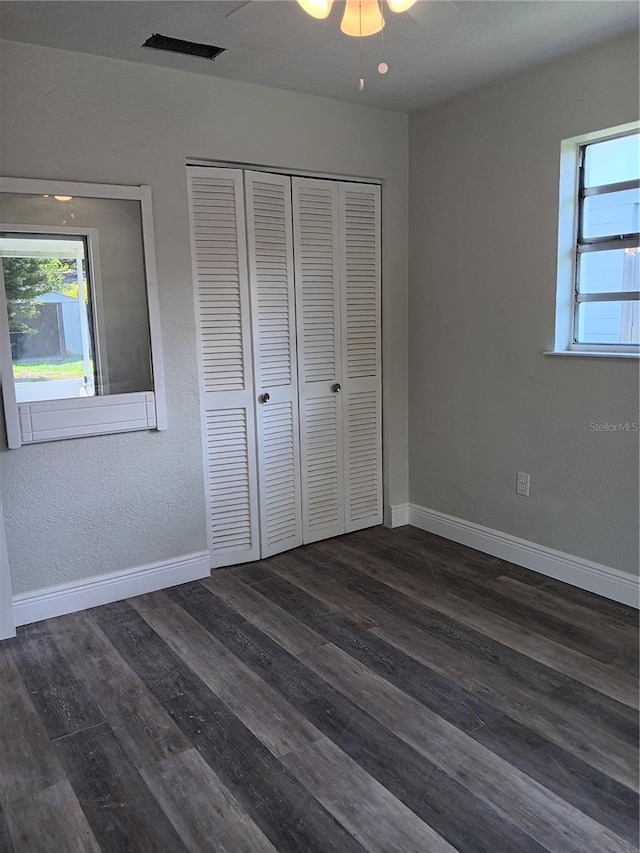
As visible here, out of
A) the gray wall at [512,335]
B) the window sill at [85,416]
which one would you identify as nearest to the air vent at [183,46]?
the gray wall at [512,335]

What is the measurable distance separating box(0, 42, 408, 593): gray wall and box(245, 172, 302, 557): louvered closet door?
237 millimetres

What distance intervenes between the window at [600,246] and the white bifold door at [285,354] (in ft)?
3.70

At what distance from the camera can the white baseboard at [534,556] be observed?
2.97 m

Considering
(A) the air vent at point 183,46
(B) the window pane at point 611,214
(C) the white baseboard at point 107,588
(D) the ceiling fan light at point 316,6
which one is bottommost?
(C) the white baseboard at point 107,588

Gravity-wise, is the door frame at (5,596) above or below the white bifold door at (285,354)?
below

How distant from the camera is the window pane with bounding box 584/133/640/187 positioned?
284 cm

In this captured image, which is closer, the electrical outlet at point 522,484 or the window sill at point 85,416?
the window sill at point 85,416

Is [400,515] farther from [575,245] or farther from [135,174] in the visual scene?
[135,174]

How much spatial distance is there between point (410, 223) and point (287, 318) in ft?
3.26

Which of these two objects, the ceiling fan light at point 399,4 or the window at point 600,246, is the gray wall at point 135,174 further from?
the ceiling fan light at point 399,4

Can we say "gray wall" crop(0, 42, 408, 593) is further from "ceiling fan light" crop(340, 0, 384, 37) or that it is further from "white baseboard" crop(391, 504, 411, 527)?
"ceiling fan light" crop(340, 0, 384, 37)

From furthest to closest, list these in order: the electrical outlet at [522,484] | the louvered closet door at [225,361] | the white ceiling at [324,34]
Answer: the electrical outlet at [522,484] → the louvered closet door at [225,361] → the white ceiling at [324,34]

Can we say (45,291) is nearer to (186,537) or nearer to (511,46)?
(186,537)

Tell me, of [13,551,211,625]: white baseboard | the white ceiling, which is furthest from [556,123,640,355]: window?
[13,551,211,625]: white baseboard
